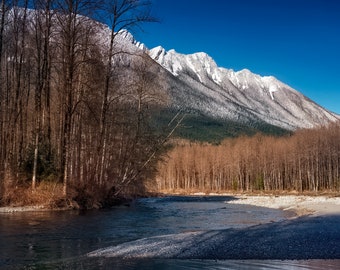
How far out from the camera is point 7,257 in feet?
42.9

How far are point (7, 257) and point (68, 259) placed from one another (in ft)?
6.22

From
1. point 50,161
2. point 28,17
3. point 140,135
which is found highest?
point 28,17

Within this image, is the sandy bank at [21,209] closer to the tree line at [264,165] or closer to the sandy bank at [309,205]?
the sandy bank at [309,205]

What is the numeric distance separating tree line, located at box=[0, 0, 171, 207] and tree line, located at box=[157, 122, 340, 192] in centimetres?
5121

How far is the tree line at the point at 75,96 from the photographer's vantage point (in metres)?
30.8

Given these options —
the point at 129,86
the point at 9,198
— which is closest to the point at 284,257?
the point at 9,198

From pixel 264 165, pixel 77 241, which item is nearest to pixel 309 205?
pixel 77 241

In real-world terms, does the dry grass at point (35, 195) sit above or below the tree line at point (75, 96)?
below

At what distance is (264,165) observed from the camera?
114 meters

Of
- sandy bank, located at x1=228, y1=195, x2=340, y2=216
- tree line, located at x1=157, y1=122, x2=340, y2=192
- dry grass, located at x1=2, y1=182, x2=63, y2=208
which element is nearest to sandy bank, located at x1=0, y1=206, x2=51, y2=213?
dry grass, located at x1=2, y1=182, x2=63, y2=208

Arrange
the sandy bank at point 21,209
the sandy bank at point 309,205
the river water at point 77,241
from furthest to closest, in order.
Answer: the sandy bank at point 309,205 < the sandy bank at point 21,209 < the river water at point 77,241

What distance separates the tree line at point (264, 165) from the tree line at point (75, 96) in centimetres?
5121

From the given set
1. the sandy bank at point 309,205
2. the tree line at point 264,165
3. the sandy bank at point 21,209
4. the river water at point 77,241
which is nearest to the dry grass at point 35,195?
the sandy bank at point 21,209

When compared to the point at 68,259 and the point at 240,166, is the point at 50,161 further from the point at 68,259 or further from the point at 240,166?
the point at 240,166
